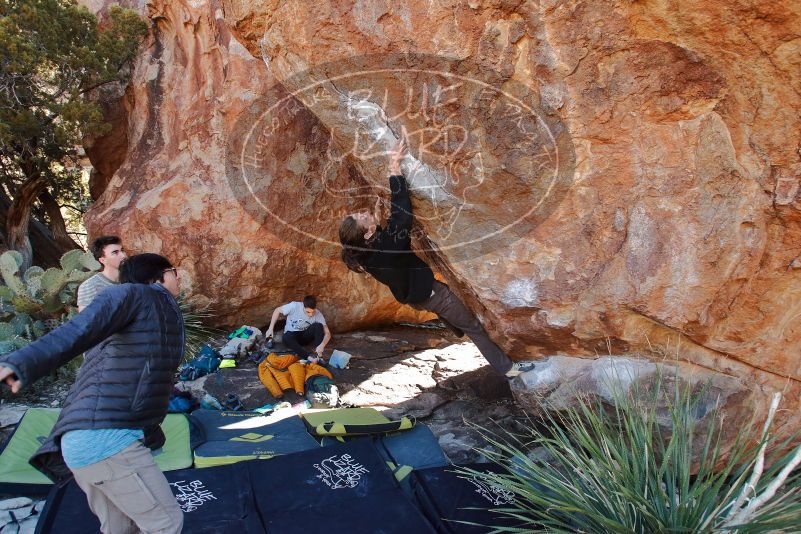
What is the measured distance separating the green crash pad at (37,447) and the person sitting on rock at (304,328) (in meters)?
2.08

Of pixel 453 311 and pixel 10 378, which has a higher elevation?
pixel 10 378

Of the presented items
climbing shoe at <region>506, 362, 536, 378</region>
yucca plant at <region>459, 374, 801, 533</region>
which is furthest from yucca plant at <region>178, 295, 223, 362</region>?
yucca plant at <region>459, 374, 801, 533</region>

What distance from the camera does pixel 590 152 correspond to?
319 centimetres

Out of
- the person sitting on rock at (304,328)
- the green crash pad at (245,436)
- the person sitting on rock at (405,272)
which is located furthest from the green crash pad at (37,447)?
the person sitting on rock at (304,328)

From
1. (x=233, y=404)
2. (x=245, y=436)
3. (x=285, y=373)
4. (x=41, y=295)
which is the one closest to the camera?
(x=245, y=436)

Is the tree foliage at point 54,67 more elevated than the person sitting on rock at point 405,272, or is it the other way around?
the tree foliage at point 54,67

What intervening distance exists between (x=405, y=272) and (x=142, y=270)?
1919mm

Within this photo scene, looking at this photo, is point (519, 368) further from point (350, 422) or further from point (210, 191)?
point (210, 191)

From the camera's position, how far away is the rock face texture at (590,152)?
9.56ft

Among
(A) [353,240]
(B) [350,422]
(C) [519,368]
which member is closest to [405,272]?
(A) [353,240]

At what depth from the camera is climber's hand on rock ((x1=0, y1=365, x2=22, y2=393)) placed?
1.76 m

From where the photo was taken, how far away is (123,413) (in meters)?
2.22

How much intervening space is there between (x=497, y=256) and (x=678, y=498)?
5.07 ft

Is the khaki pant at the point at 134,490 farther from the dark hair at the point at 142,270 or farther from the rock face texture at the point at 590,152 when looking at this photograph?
the rock face texture at the point at 590,152
